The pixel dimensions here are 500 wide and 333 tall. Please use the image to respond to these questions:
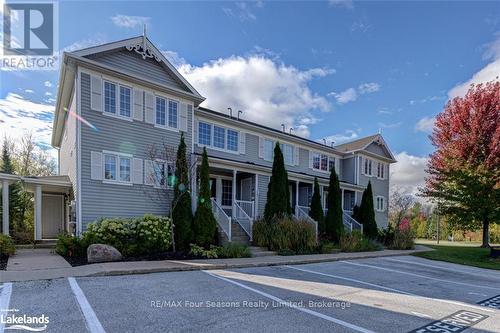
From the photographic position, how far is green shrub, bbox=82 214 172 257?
33.8 feet

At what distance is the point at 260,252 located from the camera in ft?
40.0

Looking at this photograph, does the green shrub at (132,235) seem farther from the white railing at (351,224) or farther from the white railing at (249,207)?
the white railing at (351,224)

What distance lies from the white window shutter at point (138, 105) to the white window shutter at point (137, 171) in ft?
6.03

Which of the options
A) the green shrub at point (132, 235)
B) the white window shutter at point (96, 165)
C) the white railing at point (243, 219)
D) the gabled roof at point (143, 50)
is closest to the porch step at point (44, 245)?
the green shrub at point (132, 235)

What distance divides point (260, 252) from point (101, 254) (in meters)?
5.99

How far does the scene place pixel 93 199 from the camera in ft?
37.3

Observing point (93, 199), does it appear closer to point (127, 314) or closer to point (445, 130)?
point (127, 314)

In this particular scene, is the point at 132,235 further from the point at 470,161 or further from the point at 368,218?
the point at 470,161

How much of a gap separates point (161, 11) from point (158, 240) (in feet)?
28.3

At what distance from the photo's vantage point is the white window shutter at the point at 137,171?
40.9 feet

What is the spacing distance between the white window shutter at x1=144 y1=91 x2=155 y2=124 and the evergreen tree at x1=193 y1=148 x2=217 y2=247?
308cm

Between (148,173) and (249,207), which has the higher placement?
(148,173)

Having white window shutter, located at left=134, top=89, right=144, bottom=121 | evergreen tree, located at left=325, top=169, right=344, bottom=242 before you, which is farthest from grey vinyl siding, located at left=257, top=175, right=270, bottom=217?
white window shutter, located at left=134, top=89, right=144, bottom=121

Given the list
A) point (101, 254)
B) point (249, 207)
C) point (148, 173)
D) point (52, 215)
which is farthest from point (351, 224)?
point (52, 215)
